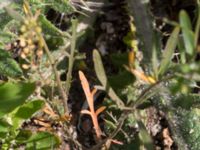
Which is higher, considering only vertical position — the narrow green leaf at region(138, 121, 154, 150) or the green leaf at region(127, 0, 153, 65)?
the green leaf at region(127, 0, 153, 65)

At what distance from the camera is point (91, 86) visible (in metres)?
2.49

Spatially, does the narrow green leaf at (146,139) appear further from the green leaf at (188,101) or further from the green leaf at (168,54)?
the green leaf at (188,101)

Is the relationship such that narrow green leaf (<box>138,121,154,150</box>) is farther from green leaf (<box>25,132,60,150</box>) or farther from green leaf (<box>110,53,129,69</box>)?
green leaf (<box>110,53,129,69</box>)

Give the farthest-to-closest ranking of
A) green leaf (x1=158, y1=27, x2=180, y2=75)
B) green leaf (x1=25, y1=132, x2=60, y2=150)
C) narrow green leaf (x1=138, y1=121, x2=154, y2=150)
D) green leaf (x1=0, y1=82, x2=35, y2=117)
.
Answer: green leaf (x1=25, y1=132, x2=60, y2=150), green leaf (x1=0, y1=82, x2=35, y2=117), narrow green leaf (x1=138, y1=121, x2=154, y2=150), green leaf (x1=158, y1=27, x2=180, y2=75)

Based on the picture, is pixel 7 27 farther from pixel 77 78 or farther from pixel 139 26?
pixel 139 26


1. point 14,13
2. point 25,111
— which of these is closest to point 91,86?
point 25,111

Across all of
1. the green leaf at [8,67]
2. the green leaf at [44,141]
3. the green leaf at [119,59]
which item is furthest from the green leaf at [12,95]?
the green leaf at [119,59]

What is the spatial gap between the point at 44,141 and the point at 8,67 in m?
0.42

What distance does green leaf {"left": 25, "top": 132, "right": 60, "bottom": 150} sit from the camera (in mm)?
2033

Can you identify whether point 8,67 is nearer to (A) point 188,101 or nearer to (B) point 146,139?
(A) point 188,101

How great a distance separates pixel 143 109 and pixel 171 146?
0.27m

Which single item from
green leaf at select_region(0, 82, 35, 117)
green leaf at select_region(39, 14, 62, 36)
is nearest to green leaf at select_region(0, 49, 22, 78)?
green leaf at select_region(39, 14, 62, 36)

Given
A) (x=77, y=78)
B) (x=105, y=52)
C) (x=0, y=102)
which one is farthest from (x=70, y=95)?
(x=0, y=102)

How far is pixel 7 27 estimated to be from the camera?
2.32 meters
